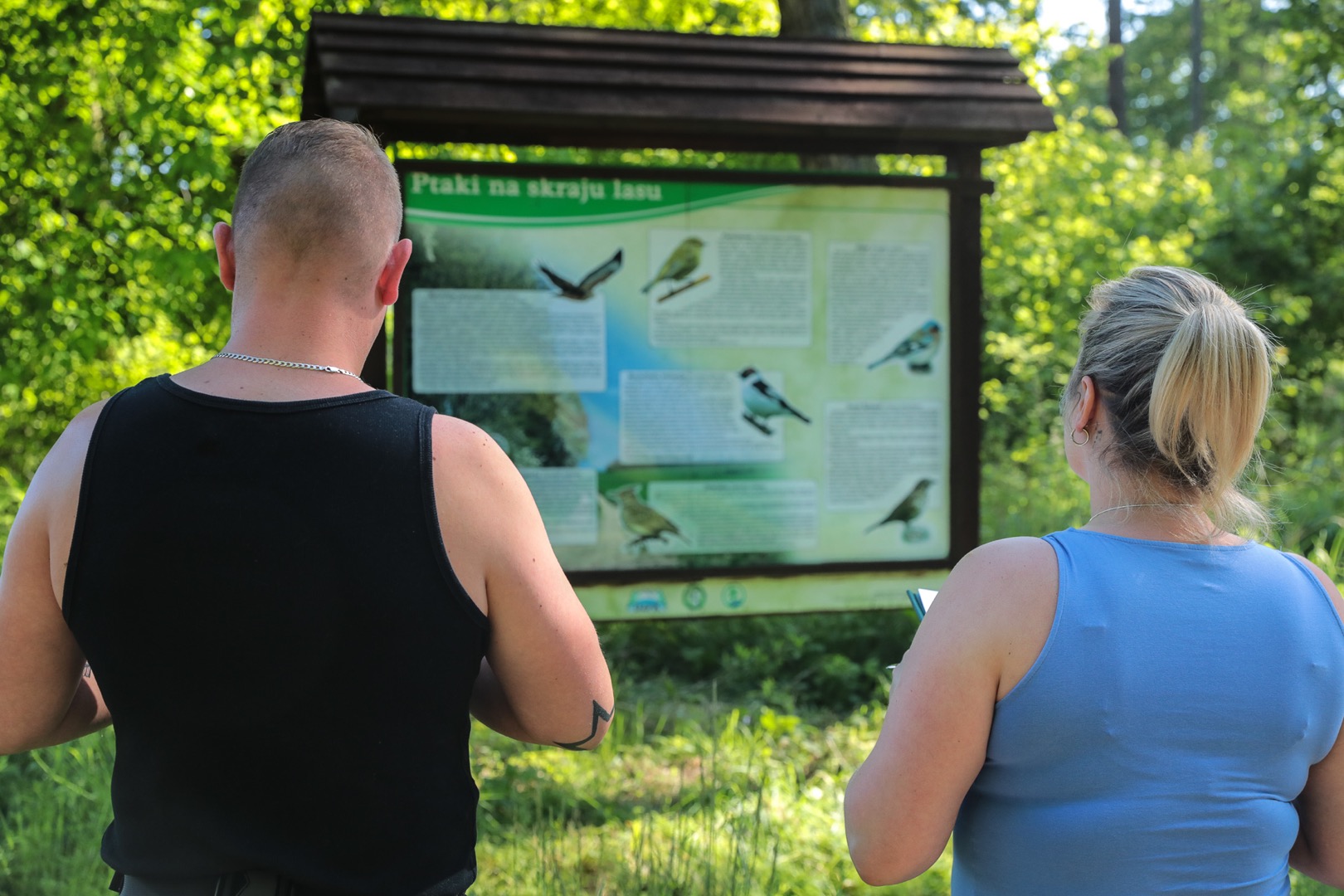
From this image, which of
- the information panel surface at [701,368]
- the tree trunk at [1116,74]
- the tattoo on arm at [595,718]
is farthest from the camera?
the tree trunk at [1116,74]

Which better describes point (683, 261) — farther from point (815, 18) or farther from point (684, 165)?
point (815, 18)

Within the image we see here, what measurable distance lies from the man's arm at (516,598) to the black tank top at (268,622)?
0.03m

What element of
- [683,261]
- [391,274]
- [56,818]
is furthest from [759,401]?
[391,274]

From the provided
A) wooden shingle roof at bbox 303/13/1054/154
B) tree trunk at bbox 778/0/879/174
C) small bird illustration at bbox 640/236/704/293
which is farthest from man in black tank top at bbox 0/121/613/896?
Answer: tree trunk at bbox 778/0/879/174

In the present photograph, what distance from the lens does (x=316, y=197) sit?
59.2 inches

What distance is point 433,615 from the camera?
1340 mm

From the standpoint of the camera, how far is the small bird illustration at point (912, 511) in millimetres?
4734

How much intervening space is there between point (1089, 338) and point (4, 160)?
7.60 meters

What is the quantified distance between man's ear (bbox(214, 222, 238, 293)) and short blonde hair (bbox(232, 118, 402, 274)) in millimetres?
25

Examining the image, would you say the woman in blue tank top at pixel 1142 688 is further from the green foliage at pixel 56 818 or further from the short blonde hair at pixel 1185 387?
the green foliage at pixel 56 818

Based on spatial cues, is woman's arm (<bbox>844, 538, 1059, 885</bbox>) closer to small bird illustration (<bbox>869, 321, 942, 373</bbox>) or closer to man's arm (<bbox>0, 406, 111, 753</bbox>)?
man's arm (<bbox>0, 406, 111, 753</bbox>)

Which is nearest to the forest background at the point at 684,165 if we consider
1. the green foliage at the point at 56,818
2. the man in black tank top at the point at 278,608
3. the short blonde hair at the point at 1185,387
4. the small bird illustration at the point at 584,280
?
the green foliage at the point at 56,818

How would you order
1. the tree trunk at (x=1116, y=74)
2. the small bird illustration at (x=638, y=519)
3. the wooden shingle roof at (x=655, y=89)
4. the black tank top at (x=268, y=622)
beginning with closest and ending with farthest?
the black tank top at (x=268, y=622)
the wooden shingle roof at (x=655, y=89)
the small bird illustration at (x=638, y=519)
the tree trunk at (x=1116, y=74)

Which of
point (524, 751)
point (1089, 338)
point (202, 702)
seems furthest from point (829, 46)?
point (202, 702)
